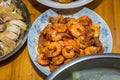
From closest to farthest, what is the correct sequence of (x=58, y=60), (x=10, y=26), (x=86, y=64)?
(x=86, y=64) < (x=58, y=60) < (x=10, y=26)

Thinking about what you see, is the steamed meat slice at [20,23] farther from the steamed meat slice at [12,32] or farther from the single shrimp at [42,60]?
the single shrimp at [42,60]

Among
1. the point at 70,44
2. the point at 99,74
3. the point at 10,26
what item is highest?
the point at 10,26

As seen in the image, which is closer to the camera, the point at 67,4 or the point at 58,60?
the point at 58,60

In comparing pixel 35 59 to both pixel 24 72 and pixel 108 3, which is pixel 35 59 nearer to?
pixel 24 72

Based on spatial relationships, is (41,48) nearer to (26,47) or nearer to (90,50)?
(26,47)

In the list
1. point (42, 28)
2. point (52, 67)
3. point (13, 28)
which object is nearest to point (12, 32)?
point (13, 28)

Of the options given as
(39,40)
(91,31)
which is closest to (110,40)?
(91,31)

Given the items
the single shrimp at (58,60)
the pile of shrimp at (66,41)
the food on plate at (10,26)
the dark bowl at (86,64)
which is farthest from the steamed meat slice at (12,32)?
the dark bowl at (86,64)
